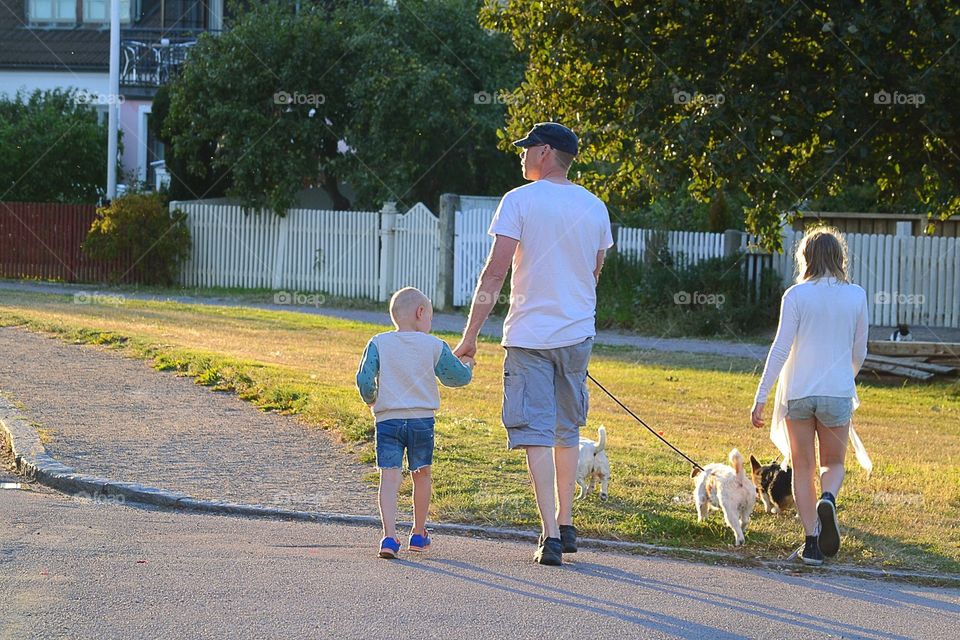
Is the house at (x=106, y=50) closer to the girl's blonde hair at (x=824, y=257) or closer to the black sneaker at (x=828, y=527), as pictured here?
the girl's blonde hair at (x=824, y=257)

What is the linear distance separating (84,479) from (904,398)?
930 cm

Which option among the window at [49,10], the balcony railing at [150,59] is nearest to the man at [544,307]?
the balcony railing at [150,59]

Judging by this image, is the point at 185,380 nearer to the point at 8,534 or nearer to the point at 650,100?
the point at 650,100

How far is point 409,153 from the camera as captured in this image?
25.4 metres

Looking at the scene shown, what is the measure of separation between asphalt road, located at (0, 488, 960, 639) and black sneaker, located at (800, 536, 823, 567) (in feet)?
0.38

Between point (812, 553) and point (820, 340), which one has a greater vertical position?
point (820, 340)

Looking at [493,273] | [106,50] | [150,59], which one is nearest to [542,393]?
[493,273]

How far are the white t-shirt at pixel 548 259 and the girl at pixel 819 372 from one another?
3.48 ft

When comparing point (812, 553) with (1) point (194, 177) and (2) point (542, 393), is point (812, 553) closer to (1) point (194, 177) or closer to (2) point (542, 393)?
(2) point (542, 393)

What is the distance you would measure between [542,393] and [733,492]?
4.42 ft

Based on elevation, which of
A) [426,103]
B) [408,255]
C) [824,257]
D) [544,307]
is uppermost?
[426,103]

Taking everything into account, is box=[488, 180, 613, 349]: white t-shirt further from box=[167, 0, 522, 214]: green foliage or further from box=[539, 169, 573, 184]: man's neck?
box=[167, 0, 522, 214]: green foliage

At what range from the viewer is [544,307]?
6.26 m

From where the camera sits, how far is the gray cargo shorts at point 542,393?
20.3 feet
